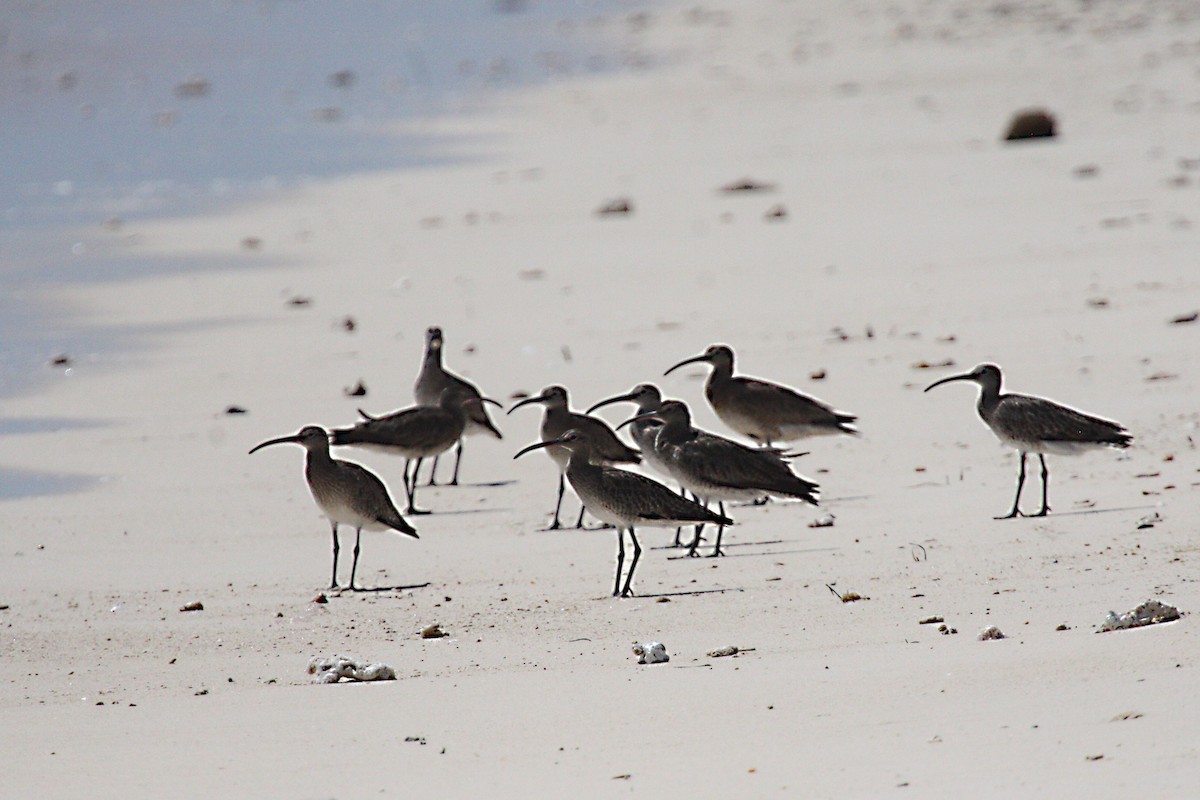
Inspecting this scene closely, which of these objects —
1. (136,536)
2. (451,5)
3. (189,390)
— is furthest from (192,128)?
(451,5)

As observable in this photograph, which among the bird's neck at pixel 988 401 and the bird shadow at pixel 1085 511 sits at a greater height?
the bird's neck at pixel 988 401

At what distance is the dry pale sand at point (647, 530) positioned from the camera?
18.5 feet

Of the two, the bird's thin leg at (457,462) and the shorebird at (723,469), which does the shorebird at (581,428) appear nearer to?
the bird's thin leg at (457,462)

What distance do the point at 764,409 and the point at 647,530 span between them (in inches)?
42.1

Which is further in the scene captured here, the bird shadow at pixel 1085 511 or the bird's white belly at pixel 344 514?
the bird's white belly at pixel 344 514

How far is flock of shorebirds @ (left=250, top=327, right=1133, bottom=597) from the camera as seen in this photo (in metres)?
8.59

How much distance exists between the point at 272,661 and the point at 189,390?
5983 mm

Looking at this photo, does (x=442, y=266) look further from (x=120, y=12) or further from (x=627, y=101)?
(x=120, y=12)

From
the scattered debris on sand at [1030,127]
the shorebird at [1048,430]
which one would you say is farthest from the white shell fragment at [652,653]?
the scattered debris on sand at [1030,127]

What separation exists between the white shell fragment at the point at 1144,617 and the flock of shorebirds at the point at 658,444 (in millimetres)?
2277

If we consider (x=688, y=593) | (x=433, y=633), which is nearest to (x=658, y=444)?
(x=688, y=593)

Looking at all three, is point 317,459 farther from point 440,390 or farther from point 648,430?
point 440,390

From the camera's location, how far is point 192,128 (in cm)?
3158

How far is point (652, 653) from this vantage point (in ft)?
21.8
